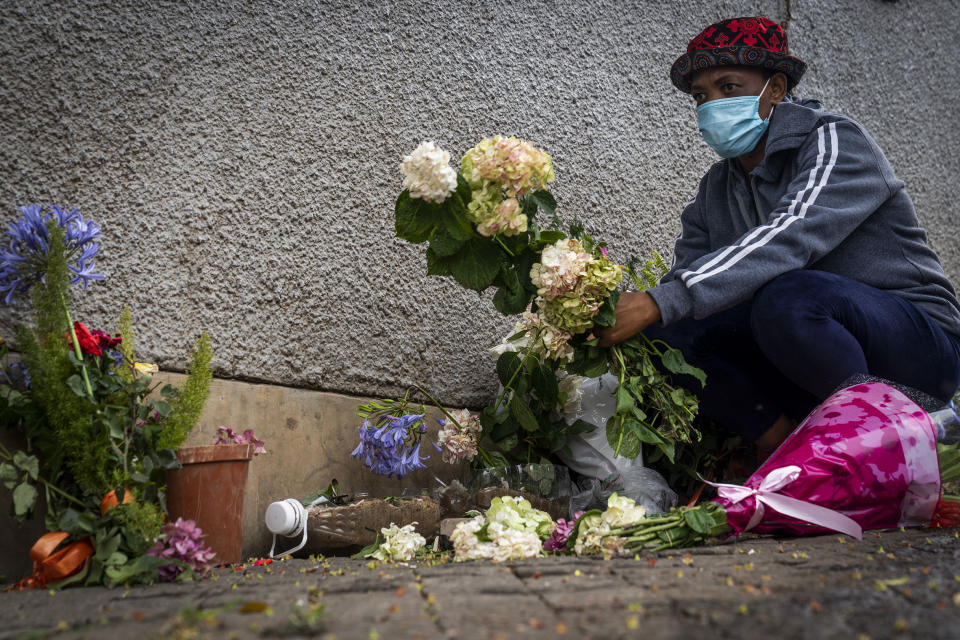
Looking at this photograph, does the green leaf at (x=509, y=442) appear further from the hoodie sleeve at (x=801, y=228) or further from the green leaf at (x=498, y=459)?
the hoodie sleeve at (x=801, y=228)

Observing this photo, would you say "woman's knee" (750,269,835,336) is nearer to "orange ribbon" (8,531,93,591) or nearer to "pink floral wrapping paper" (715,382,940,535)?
"pink floral wrapping paper" (715,382,940,535)

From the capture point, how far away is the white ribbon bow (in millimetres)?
1887

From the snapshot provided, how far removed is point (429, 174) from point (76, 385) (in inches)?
37.7

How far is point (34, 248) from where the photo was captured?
71.7 inches

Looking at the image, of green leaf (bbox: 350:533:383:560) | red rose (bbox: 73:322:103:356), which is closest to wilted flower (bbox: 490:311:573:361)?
green leaf (bbox: 350:533:383:560)

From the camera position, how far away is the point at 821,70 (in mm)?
4184

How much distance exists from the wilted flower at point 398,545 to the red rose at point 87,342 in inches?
33.1

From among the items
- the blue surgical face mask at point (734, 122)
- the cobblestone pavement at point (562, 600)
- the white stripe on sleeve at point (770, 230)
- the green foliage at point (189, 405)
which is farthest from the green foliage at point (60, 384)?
the blue surgical face mask at point (734, 122)

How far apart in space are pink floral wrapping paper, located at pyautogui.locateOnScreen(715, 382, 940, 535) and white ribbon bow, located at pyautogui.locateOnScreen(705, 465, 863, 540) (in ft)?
0.06

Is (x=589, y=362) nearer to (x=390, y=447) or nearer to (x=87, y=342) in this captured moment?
(x=390, y=447)

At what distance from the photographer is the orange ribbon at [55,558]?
1615 millimetres

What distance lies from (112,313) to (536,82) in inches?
74.1

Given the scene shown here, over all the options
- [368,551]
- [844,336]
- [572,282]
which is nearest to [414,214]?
[572,282]

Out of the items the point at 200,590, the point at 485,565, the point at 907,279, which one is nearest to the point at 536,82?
the point at 907,279
